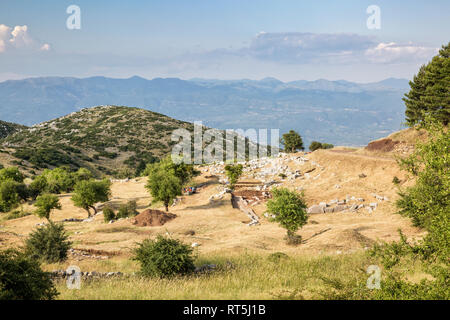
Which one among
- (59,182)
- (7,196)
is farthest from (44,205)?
(59,182)

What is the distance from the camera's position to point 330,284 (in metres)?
11.6

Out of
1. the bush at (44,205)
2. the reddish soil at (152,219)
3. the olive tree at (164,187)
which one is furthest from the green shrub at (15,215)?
the reddish soil at (152,219)

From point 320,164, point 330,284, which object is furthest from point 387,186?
point 330,284

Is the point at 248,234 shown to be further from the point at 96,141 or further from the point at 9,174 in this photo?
the point at 96,141

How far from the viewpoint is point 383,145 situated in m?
60.0

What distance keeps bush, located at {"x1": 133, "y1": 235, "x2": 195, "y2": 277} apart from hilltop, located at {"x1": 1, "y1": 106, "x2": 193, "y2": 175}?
8879 cm

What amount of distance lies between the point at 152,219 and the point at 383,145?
46.2 metres

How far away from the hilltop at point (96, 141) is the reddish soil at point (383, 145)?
3189 inches

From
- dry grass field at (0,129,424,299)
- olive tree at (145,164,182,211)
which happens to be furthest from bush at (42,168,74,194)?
olive tree at (145,164,182,211)

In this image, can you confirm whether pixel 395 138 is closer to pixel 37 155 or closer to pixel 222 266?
pixel 222 266

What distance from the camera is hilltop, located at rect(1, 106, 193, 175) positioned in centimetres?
10337

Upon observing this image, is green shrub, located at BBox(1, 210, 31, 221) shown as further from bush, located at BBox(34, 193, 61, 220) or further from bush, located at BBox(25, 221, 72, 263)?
bush, located at BBox(25, 221, 72, 263)

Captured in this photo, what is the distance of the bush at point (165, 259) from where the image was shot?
52.9 feet

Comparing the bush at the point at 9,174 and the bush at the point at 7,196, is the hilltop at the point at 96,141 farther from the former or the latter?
the bush at the point at 7,196
